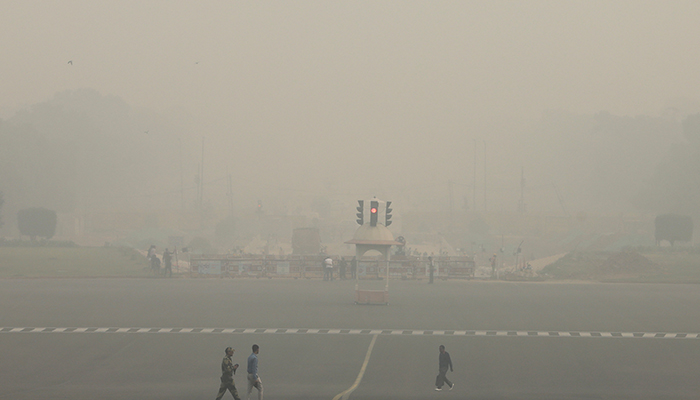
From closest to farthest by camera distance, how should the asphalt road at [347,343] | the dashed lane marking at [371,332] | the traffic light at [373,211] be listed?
the asphalt road at [347,343], the dashed lane marking at [371,332], the traffic light at [373,211]

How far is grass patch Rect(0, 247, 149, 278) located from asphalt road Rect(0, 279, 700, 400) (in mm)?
13673

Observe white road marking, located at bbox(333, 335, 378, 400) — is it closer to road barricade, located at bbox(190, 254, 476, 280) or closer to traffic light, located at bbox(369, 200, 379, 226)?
traffic light, located at bbox(369, 200, 379, 226)

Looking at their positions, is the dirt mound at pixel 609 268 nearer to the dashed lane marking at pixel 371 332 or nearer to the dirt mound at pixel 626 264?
the dirt mound at pixel 626 264

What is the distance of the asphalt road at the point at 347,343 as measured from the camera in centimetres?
1727

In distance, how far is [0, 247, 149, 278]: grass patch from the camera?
5012 cm

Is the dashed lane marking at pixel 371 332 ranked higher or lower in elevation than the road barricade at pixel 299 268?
lower

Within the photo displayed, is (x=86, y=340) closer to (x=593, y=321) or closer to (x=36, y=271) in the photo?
(x=593, y=321)

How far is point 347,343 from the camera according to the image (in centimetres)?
2255

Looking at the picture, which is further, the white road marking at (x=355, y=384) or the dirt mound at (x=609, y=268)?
the dirt mound at (x=609, y=268)

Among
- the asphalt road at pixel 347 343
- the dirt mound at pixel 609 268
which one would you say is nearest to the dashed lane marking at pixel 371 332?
the asphalt road at pixel 347 343

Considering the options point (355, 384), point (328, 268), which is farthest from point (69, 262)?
point (355, 384)

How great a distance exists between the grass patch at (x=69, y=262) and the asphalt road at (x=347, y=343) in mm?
13673

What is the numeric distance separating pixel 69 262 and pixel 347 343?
127 feet

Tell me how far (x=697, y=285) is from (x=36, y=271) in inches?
1665
